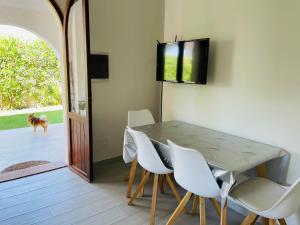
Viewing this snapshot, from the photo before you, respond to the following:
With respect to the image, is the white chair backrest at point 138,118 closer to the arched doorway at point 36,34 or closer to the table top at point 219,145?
the table top at point 219,145

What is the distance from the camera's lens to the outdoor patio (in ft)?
13.0

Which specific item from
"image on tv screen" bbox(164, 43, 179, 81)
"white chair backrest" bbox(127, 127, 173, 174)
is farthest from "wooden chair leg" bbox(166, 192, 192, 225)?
"image on tv screen" bbox(164, 43, 179, 81)

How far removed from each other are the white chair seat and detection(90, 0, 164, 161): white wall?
2.04 meters

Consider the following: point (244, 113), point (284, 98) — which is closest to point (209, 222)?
point (244, 113)

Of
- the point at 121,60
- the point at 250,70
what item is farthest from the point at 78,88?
the point at 250,70

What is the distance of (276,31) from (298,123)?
806 mm

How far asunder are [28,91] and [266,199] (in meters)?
8.03

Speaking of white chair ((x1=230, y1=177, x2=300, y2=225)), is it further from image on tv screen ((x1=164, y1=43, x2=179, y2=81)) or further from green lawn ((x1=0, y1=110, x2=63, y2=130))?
green lawn ((x1=0, y1=110, x2=63, y2=130))

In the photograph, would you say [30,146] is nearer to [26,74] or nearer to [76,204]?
[76,204]

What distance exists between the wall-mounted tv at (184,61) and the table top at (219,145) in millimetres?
581

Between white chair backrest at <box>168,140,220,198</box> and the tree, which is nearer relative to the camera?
white chair backrest at <box>168,140,220,198</box>

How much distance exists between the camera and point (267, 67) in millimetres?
2104

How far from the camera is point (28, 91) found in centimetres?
785

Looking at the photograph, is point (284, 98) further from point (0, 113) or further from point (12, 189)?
point (0, 113)
